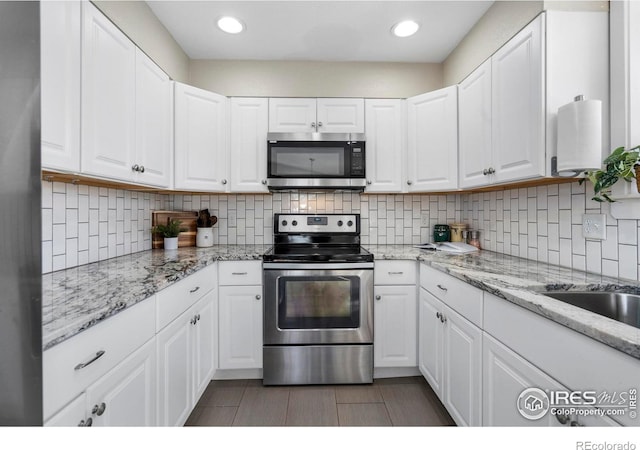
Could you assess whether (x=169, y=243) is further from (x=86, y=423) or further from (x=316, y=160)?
(x=86, y=423)

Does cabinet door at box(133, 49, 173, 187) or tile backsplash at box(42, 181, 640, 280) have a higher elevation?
cabinet door at box(133, 49, 173, 187)

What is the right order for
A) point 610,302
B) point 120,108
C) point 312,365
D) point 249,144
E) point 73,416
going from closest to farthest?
point 73,416
point 610,302
point 120,108
point 312,365
point 249,144

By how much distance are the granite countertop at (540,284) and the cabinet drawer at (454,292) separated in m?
0.05

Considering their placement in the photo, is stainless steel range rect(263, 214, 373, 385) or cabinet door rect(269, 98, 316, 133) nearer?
stainless steel range rect(263, 214, 373, 385)

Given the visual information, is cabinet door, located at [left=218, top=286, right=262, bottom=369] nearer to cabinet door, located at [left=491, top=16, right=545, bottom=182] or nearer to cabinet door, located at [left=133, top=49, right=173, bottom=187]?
cabinet door, located at [left=133, top=49, right=173, bottom=187]

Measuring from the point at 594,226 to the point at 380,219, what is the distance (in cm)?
145

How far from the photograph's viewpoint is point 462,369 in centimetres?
141

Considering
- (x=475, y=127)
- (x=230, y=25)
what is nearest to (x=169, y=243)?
(x=230, y=25)

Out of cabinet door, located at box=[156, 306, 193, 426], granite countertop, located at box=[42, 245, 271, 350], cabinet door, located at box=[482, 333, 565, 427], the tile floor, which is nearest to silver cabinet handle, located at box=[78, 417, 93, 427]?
granite countertop, located at box=[42, 245, 271, 350]

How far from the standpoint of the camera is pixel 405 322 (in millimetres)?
2027

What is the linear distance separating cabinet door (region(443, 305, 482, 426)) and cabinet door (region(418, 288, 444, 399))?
3.1 inches

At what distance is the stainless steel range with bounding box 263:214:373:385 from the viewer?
6.40 feet

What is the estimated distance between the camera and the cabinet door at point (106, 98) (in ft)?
3.96

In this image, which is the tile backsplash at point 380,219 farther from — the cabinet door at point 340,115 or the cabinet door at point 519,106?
the cabinet door at point 340,115
